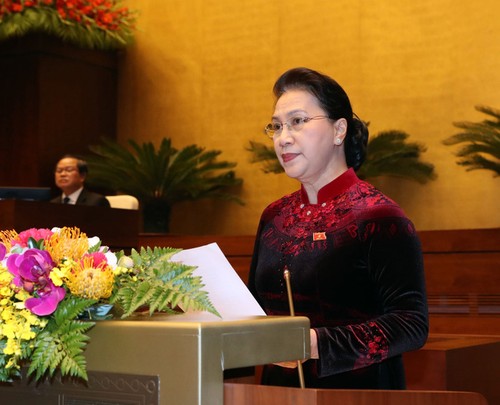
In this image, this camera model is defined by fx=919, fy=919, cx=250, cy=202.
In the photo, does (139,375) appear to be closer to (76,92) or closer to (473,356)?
(473,356)

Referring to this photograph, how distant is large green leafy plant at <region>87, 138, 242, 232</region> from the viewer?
9227mm

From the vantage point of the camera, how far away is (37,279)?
1419 millimetres

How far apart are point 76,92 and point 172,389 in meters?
9.08

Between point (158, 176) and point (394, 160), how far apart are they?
243cm

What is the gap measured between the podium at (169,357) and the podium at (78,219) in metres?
4.73

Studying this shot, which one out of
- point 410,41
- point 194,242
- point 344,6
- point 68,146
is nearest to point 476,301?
point 194,242

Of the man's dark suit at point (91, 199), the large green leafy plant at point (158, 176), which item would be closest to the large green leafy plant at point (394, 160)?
the large green leafy plant at point (158, 176)

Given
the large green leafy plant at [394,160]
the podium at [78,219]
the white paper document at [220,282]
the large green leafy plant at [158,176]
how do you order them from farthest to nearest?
the large green leafy plant at [158,176] < the large green leafy plant at [394,160] < the podium at [78,219] < the white paper document at [220,282]

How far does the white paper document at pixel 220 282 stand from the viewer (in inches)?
68.1

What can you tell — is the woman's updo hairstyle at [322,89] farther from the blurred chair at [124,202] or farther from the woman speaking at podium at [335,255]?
the blurred chair at [124,202]

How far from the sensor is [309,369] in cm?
207

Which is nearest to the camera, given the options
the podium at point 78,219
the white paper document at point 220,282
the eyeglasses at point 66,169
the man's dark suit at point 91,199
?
the white paper document at point 220,282

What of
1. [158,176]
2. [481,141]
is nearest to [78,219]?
[158,176]

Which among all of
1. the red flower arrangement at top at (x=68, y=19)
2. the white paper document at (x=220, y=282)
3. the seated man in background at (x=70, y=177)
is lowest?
the white paper document at (x=220, y=282)
